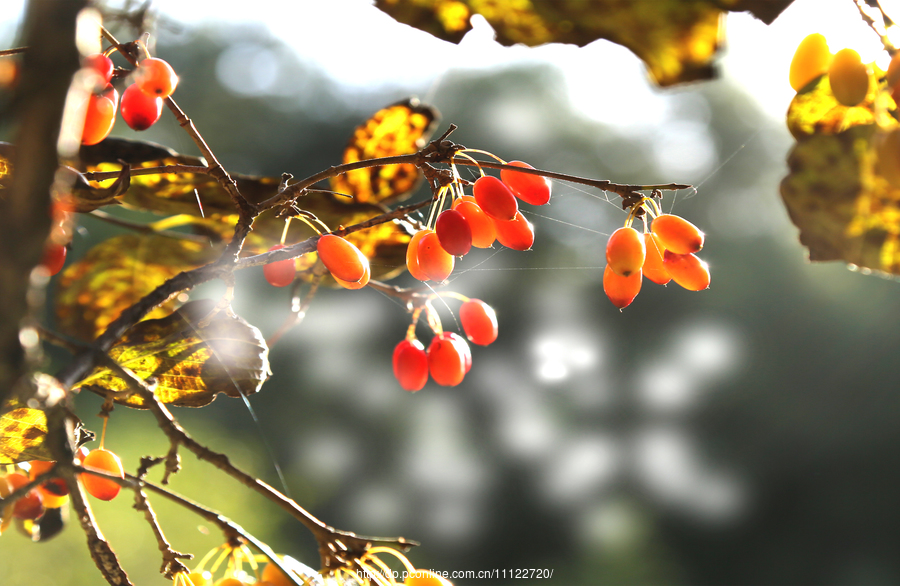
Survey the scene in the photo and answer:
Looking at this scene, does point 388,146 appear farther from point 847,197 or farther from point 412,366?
point 847,197

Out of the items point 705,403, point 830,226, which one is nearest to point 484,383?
point 705,403

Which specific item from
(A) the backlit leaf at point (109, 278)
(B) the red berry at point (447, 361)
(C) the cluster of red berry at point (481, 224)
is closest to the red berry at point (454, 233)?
(C) the cluster of red berry at point (481, 224)

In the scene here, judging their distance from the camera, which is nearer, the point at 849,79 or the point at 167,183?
the point at 849,79

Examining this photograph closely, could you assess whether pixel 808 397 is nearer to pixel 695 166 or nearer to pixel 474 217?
pixel 695 166

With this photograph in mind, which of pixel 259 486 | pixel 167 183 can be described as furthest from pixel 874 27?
pixel 167 183

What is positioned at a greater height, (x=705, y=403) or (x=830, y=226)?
(x=705, y=403)

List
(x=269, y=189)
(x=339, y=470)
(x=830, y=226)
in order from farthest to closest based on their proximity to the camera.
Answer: (x=339, y=470) → (x=269, y=189) → (x=830, y=226)

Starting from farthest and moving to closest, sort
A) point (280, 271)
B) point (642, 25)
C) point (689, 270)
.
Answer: point (280, 271)
point (689, 270)
point (642, 25)

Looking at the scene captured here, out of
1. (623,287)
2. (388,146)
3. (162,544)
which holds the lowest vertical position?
(162,544)
